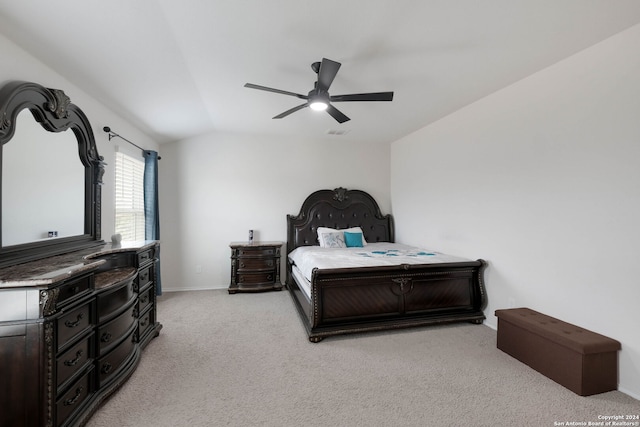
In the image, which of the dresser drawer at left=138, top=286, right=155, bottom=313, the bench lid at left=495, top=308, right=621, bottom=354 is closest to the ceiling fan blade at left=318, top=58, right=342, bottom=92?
the dresser drawer at left=138, top=286, right=155, bottom=313

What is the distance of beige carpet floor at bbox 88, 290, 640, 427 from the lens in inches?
69.7

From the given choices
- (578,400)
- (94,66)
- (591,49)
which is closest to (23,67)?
(94,66)

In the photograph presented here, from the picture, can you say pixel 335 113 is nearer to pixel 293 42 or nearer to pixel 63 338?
pixel 293 42

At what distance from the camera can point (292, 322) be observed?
3301 mm

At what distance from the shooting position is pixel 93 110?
2738mm

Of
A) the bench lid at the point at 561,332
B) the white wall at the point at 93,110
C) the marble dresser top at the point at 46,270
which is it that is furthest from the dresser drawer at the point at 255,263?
the bench lid at the point at 561,332

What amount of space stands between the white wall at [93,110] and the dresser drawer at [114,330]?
3.92 ft

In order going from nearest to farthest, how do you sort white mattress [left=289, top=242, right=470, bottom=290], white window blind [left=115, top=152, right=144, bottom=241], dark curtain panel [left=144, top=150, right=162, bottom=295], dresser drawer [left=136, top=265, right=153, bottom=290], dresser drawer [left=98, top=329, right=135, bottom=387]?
dresser drawer [left=98, top=329, right=135, bottom=387] < dresser drawer [left=136, top=265, right=153, bottom=290] < white mattress [left=289, top=242, right=470, bottom=290] < white window blind [left=115, top=152, right=144, bottom=241] < dark curtain panel [left=144, top=150, right=162, bottom=295]

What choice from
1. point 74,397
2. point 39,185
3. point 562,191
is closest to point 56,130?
point 39,185

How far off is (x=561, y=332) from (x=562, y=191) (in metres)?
1.20

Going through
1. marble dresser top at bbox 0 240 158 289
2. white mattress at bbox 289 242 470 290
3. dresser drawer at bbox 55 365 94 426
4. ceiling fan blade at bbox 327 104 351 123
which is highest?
ceiling fan blade at bbox 327 104 351 123

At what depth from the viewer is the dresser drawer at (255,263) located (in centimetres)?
441

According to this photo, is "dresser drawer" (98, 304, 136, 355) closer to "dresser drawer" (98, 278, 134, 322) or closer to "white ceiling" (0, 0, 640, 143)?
"dresser drawer" (98, 278, 134, 322)

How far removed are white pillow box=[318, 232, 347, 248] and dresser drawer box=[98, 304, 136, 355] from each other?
9.20ft
